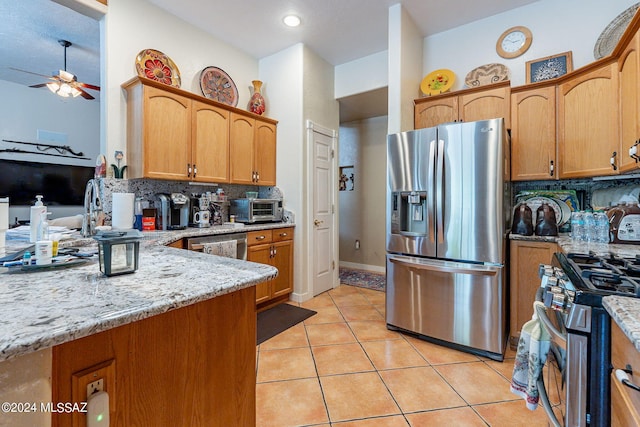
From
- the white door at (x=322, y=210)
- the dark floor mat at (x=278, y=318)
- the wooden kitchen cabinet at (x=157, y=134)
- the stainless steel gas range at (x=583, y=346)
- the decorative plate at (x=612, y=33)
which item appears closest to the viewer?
the stainless steel gas range at (x=583, y=346)

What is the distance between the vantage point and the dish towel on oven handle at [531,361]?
1112 millimetres

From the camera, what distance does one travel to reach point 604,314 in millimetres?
924

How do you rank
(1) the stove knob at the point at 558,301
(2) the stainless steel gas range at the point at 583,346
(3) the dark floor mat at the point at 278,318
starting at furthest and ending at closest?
(3) the dark floor mat at the point at 278,318
(1) the stove knob at the point at 558,301
(2) the stainless steel gas range at the point at 583,346

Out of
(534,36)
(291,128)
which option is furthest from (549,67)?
(291,128)

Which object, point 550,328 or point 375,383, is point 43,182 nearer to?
point 375,383

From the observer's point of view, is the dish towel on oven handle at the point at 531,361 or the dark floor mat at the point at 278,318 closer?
the dish towel on oven handle at the point at 531,361

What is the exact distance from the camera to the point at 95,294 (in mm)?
765

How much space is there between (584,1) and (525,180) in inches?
62.6

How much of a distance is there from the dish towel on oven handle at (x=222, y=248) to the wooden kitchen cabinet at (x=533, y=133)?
2.57 metres

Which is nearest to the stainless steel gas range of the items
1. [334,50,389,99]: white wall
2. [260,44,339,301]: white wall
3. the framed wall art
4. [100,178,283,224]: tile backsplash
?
the framed wall art

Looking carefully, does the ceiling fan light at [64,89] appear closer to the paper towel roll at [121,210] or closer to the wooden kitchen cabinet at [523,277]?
the paper towel roll at [121,210]

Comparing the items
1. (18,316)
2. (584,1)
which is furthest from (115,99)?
(584,1)

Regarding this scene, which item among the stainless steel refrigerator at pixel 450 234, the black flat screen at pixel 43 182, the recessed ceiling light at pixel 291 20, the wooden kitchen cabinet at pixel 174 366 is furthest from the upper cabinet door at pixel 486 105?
the black flat screen at pixel 43 182

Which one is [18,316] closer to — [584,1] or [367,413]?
[367,413]
